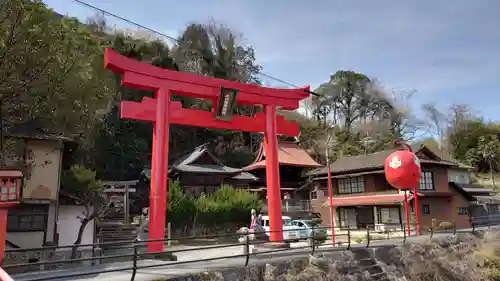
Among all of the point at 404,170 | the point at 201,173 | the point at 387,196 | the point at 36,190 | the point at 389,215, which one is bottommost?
the point at 389,215

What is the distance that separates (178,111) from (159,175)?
2.48 meters

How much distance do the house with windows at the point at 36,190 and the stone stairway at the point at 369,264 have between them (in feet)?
44.9

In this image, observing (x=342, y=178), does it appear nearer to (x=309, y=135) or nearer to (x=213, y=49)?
(x=309, y=135)

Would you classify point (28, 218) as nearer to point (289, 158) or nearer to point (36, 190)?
point (36, 190)

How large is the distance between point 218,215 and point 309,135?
3121 centimetres

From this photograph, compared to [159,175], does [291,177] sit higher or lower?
higher

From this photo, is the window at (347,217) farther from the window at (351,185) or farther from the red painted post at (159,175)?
the red painted post at (159,175)

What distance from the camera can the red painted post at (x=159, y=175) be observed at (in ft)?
38.0

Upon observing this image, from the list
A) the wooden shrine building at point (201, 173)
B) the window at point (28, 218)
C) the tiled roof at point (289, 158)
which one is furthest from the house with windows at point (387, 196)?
the window at point (28, 218)

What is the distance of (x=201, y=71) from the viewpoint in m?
50.4

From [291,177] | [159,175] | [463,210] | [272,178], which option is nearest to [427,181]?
[463,210]

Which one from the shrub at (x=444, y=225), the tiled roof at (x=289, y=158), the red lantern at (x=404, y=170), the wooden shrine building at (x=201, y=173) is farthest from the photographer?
the tiled roof at (x=289, y=158)

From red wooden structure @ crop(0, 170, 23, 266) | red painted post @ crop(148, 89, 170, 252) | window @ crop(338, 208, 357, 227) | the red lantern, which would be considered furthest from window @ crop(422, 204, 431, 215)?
red wooden structure @ crop(0, 170, 23, 266)

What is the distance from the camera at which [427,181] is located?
30.1m
